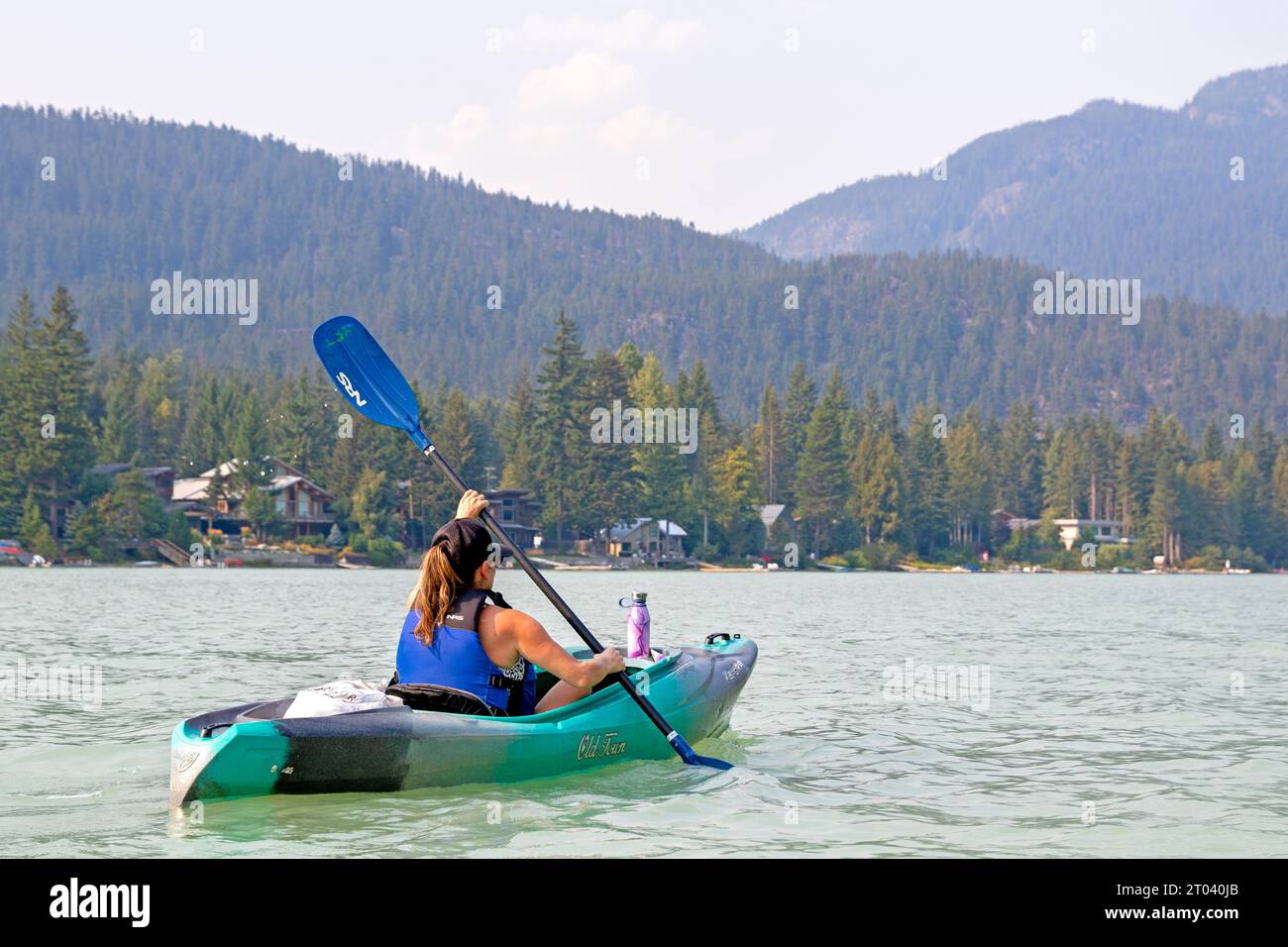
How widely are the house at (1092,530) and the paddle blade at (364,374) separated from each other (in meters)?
128

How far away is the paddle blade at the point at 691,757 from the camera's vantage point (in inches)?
461

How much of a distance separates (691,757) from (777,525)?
108m

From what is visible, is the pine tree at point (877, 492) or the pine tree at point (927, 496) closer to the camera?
the pine tree at point (877, 492)

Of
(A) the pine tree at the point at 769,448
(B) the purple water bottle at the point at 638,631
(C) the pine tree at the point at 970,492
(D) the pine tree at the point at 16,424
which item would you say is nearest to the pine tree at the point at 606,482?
(A) the pine tree at the point at 769,448

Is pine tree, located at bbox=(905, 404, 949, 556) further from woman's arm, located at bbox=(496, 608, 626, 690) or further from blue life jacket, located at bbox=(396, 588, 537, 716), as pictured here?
blue life jacket, located at bbox=(396, 588, 537, 716)

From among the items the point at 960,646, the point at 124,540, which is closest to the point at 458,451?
the point at 124,540

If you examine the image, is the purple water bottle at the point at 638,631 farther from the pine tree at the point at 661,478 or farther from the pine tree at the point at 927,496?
the pine tree at the point at 927,496

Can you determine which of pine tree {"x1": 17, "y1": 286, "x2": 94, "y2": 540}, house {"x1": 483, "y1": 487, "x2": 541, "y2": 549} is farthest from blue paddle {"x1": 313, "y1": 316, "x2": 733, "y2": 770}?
house {"x1": 483, "y1": 487, "x2": 541, "y2": 549}

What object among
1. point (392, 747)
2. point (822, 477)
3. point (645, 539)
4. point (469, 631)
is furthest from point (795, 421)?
point (392, 747)

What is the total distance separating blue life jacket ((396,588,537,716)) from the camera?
974 centimetres

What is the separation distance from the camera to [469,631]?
9.83 m

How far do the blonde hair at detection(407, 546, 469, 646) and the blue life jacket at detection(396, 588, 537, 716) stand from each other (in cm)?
6

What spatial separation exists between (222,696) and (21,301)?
3137 inches
